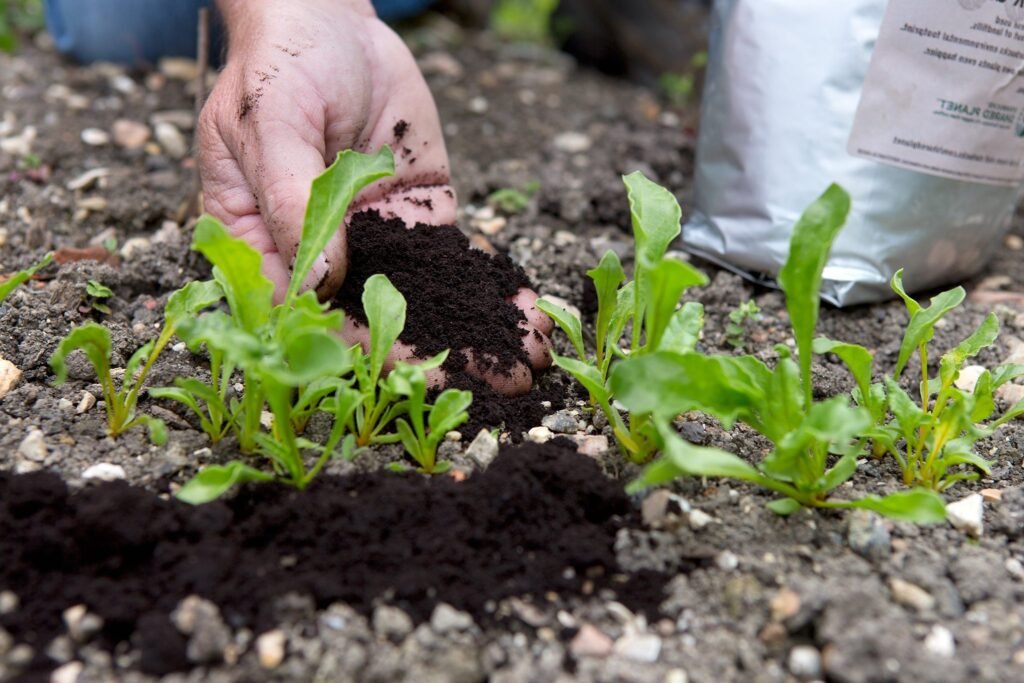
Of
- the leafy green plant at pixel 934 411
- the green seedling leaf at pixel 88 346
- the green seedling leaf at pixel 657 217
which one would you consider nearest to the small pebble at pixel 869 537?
the leafy green plant at pixel 934 411

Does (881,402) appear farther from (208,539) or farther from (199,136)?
(199,136)

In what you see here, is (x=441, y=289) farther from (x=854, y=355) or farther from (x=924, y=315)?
(x=924, y=315)

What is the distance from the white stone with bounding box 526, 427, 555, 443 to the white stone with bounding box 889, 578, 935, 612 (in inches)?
20.5

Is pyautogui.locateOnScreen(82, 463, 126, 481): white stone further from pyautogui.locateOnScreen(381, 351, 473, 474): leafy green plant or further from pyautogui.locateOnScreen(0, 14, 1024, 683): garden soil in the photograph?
pyautogui.locateOnScreen(381, 351, 473, 474): leafy green plant

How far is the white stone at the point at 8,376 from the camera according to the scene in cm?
143

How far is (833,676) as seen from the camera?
101 centimetres

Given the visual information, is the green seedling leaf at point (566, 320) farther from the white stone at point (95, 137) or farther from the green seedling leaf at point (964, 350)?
the white stone at point (95, 137)

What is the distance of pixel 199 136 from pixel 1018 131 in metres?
1.59

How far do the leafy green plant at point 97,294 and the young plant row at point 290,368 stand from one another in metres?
0.29

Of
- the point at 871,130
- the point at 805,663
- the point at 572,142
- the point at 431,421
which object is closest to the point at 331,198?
the point at 431,421

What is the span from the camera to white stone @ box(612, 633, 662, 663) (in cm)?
106

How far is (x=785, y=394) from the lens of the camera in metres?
1.16

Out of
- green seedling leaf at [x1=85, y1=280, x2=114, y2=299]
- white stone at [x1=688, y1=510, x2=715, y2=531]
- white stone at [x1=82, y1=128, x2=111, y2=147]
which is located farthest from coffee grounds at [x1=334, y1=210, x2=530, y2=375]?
white stone at [x1=82, y1=128, x2=111, y2=147]

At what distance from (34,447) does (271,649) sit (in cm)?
52
